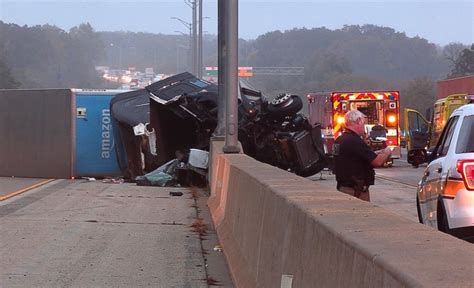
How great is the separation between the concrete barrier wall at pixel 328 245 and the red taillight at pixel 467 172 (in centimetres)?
160

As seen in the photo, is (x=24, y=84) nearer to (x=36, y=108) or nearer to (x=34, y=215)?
(x=36, y=108)

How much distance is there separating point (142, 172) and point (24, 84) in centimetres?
5089

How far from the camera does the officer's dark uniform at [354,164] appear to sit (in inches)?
316

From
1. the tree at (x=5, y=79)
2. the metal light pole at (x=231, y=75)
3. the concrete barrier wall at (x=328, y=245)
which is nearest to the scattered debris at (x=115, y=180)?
the metal light pole at (x=231, y=75)

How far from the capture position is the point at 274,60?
10669 cm

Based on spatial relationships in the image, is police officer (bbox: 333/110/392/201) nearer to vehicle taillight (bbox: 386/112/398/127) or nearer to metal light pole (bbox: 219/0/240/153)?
metal light pole (bbox: 219/0/240/153)

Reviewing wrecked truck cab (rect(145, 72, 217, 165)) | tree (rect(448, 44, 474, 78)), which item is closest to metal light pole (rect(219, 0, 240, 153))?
wrecked truck cab (rect(145, 72, 217, 165))

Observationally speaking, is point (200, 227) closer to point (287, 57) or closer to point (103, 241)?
point (103, 241)

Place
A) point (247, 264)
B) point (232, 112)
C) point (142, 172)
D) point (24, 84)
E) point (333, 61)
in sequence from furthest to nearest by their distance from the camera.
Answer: point (333, 61) → point (24, 84) → point (142, 172) → point (232, 112) → point (247, 264)

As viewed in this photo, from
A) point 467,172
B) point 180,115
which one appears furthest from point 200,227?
point 180,115

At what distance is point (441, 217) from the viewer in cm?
786

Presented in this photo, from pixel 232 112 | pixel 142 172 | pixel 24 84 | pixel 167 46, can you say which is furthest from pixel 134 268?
pixel 167 46

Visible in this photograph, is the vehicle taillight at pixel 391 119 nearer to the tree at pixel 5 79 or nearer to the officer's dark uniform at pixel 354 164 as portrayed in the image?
the officer's dark uniform at pixel 354 164

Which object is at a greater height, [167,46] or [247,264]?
[167,46]
